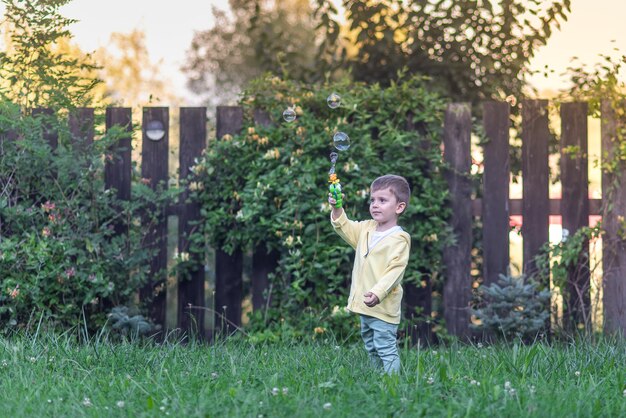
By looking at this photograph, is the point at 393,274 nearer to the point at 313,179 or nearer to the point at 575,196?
the point at 313,179

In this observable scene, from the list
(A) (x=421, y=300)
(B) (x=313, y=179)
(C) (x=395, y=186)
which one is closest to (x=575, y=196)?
(A) (x=421, y=300)

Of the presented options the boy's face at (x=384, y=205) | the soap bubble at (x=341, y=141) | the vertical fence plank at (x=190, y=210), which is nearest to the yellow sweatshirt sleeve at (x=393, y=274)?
the boy's face at (x=384, y=205)

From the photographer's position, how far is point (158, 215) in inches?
257

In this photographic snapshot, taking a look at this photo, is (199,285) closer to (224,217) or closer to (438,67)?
(224,217)

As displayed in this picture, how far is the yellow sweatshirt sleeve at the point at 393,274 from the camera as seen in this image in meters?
4.40

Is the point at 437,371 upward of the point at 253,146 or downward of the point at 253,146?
downward

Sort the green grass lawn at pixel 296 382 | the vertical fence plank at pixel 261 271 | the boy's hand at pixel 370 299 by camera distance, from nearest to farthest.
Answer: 1. the green grass lawn at pixel 296 382
2. the boy's hand at pixel 370 299
3. the vertical fence plank at pixel 261 271

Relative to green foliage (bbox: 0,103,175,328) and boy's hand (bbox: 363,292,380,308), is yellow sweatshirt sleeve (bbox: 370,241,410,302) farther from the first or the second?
green foliage (bbox: 0,103,175,328)

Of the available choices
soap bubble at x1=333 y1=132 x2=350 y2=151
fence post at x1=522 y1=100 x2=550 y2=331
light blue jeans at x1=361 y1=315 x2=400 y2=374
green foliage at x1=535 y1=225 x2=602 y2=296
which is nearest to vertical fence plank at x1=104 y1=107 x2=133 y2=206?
soap bubble at x1=333 y1=132 x2=350 y2=151

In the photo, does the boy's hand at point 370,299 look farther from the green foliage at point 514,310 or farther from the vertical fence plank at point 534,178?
→ the vertical fence plank at point 534,178

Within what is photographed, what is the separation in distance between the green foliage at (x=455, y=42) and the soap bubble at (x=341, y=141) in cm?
292

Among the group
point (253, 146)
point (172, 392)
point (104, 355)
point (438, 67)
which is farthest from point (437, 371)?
point (438, 67)

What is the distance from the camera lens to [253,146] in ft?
21.1

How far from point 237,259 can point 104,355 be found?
7.12 ft
